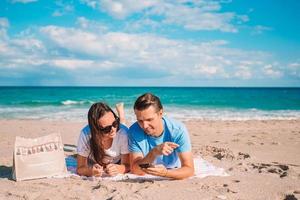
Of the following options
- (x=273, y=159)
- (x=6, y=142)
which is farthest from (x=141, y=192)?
(x=6, y=142)

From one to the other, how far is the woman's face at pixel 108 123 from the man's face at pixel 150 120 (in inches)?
17.3

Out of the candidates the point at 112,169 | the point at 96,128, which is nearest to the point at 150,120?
the point at 96,128

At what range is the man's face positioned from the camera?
3.99 m

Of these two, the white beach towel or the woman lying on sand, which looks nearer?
the woman lying on sand

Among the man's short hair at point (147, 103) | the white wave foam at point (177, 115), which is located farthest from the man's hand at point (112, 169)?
the white wave foam at point (177, 115)

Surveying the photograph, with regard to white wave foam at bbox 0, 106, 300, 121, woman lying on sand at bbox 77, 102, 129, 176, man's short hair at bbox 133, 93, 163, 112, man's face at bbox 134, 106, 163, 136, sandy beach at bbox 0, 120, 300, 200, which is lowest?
white wave foam at bbox 0, 106, 300, 121

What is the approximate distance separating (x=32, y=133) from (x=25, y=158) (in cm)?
679

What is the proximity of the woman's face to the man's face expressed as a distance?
1.44 feet

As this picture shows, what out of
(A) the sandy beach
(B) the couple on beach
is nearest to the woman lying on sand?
(B) the couple on beach

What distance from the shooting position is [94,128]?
14.5 ft

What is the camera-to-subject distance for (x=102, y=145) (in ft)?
15.5

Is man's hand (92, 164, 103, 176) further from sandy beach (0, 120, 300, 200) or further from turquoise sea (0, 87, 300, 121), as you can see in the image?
turquoise sea (0, 87, 300, 121)

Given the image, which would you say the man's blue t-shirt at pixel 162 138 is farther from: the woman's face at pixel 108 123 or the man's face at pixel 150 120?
the woman's face at pixel 108 123

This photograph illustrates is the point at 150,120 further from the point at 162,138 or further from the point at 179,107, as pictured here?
the point at 179,107
